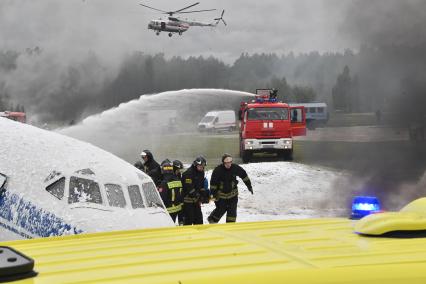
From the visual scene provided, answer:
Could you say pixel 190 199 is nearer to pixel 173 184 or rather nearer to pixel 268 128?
pixel 173 184

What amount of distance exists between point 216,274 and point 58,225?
18.2 ft

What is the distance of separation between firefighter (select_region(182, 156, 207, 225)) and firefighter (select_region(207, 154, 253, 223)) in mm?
251

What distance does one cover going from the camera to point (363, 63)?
29688 millimetres

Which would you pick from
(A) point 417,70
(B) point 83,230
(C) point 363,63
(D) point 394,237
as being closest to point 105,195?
(B) point 83,230

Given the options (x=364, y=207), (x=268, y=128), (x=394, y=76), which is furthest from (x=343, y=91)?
(x=364, y=207)

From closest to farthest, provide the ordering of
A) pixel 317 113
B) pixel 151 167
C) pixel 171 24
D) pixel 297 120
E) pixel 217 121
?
pixel 151 167 < pixel 297 120 < pixel 317 113 < pixel 217 121 < pixel 171 24

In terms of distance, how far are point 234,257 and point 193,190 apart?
34.4 ft

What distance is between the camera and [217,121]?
113 feet

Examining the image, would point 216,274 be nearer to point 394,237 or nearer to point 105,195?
point 394,237

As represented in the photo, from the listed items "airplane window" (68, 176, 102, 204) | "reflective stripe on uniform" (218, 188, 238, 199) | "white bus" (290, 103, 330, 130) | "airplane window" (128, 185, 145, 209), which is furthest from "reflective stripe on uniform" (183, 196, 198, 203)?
"white bus" (290, 103, 330, 130)

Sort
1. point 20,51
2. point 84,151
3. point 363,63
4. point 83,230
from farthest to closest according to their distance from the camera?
1. point 20,51
2. point 363,63
3. point 84,151
4. point 83,230

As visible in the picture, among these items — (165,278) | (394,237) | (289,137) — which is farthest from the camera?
(289,137)

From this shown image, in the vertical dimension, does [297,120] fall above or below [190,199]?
above

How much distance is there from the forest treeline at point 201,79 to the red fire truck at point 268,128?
219 inches
